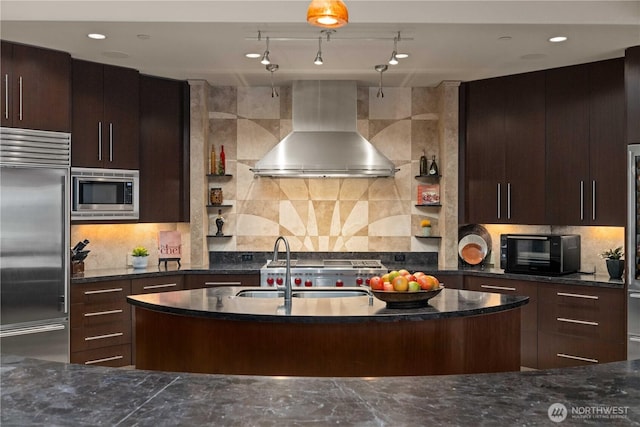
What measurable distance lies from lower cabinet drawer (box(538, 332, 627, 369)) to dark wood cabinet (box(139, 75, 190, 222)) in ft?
11.9

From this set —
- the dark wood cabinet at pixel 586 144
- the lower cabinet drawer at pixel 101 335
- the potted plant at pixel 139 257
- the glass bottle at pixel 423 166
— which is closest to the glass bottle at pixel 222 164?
the potted plant at pixel 139 257

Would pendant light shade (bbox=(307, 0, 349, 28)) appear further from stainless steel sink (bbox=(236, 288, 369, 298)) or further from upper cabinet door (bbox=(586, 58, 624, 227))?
upper cabinet door (bbox=(586, 58, 624, 227))

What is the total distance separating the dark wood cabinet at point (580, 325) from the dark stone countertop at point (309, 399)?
3049 millimetres

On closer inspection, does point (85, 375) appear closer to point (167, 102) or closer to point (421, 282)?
point (421, 282)

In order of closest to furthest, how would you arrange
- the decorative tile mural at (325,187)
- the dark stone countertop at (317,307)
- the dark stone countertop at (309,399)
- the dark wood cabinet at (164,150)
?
the dark stone countertop at (309,399)
the dark stone countertop at (317,307)
the dark wood cabinet at (164,150)
the decorative tile mural at (325,187)

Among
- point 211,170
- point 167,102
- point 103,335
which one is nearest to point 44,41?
point 167,102

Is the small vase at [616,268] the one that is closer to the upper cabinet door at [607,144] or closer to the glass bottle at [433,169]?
the upper cabinet door at [607,144]

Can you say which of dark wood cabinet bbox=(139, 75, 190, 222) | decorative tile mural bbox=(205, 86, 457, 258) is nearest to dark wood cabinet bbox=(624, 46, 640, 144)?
decorative tile mural bbox=(205, 86, 457, 258)

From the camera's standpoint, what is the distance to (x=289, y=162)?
5.59 metres

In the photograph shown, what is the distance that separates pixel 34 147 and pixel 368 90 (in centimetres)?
330

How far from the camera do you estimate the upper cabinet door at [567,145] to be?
16.9 ft

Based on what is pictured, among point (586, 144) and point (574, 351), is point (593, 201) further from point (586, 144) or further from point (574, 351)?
point (574, 351)

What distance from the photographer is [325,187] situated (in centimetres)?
622

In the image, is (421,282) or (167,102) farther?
(167,102)
